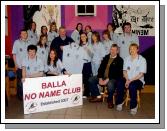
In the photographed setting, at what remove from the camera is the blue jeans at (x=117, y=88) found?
6.39 meters

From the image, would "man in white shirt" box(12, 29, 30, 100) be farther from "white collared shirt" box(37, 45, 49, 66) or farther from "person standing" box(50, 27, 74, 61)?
"person standing" box(50, 27, 74, 61)

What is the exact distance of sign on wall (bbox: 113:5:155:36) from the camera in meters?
8.52

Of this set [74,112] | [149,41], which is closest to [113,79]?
[74,112]

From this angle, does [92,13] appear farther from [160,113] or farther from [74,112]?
[160,113]

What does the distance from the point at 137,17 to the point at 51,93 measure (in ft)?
11.0

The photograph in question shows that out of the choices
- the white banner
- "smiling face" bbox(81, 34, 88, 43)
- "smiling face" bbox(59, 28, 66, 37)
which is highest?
"smiling face" bbox(59, 28, 66, 37)

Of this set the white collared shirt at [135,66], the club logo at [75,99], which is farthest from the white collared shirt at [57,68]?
the white collared shirt at [135,66]

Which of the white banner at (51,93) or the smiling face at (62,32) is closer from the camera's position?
the white banner at (51,93)

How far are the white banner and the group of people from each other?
0.44 m

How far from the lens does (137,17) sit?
27.9ft

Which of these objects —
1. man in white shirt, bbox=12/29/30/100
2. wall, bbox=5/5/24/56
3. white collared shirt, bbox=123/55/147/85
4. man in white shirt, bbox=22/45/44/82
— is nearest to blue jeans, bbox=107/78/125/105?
white collared shirt, bbox=123/55/147/85

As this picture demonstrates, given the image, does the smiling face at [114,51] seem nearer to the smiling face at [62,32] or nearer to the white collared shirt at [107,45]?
the white collared shirt at [107,45]

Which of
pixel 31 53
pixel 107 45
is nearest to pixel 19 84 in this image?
pixel 31 53

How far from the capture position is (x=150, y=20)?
336 inches
